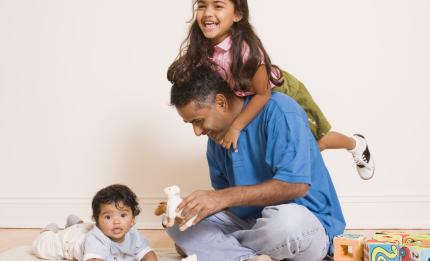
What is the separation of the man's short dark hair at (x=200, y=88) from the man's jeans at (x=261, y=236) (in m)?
0.38

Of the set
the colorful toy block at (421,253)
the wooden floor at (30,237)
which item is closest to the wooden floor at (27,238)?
the wooden floor at (30,237)

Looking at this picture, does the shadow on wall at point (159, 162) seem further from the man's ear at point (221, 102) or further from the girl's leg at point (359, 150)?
the man's ear at point (221, 102)

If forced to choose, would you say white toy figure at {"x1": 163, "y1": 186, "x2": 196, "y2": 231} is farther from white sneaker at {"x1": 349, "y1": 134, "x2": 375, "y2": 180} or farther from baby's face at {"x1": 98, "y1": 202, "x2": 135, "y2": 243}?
white sneaker at {"x1": 349, "y1": 134, "x2": 375, "y2": 180}

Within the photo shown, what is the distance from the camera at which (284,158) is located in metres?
1.70

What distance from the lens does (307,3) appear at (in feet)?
8.73

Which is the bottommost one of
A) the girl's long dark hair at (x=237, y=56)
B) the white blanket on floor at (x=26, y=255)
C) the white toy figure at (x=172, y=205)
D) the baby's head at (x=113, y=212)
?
the white blanket on floor at (x=26, y=255)

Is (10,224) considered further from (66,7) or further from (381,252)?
(381,252)

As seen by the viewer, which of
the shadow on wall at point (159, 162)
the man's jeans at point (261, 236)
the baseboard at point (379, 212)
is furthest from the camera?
the shadow on wall at point (159, 162)

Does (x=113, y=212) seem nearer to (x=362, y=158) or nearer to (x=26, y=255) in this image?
(x=26, y=255)

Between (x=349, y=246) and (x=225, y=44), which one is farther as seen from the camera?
(x=225, y=44)

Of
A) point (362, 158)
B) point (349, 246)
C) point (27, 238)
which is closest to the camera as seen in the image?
point (349, 246)

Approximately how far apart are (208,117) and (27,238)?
1.25 metres

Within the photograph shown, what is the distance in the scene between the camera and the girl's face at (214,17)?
73.1 inches

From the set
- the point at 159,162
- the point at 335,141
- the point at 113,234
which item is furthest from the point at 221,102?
the point at 159,162
